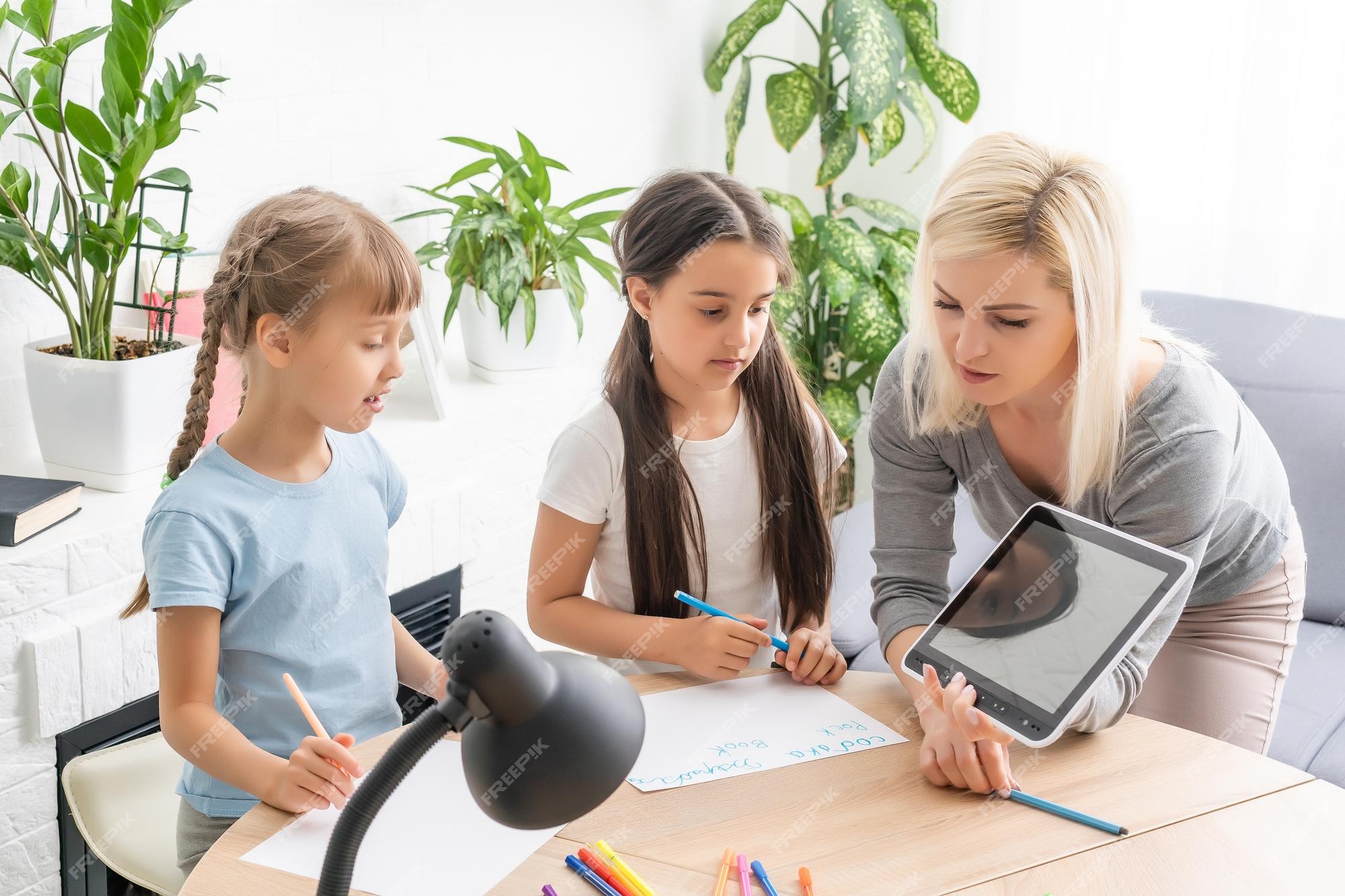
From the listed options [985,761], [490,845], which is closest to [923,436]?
[985,761]

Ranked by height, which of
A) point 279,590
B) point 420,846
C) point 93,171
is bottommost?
point 420,846

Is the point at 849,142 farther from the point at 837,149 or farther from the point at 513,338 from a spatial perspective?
the point at 513,338

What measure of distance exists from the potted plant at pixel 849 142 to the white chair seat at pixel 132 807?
5.17 feet

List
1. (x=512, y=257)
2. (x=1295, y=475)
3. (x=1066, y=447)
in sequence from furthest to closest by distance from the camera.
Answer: (x=512, y=257) < (x=1295, y=475) < (x=1066, y=447)

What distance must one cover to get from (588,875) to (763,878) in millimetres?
140

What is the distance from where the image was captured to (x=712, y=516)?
149 centimetres

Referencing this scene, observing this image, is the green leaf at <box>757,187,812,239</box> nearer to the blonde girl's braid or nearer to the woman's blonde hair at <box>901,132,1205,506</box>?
Result: the woman's blonde hair at <box>901,132,1205,506</box>

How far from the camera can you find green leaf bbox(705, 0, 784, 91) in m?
2.79

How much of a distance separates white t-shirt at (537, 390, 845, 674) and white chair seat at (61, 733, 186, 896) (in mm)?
545

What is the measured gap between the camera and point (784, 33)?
3.13 metres

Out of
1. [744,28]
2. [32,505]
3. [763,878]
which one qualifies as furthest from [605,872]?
[744,28]

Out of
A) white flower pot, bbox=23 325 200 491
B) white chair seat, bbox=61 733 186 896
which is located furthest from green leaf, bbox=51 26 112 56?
white chair seat, bbox=61 733 186 896

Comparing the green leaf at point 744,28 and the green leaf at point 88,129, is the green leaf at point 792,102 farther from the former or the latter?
the green leaf at point 88,129

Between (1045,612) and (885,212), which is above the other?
(885,212)
